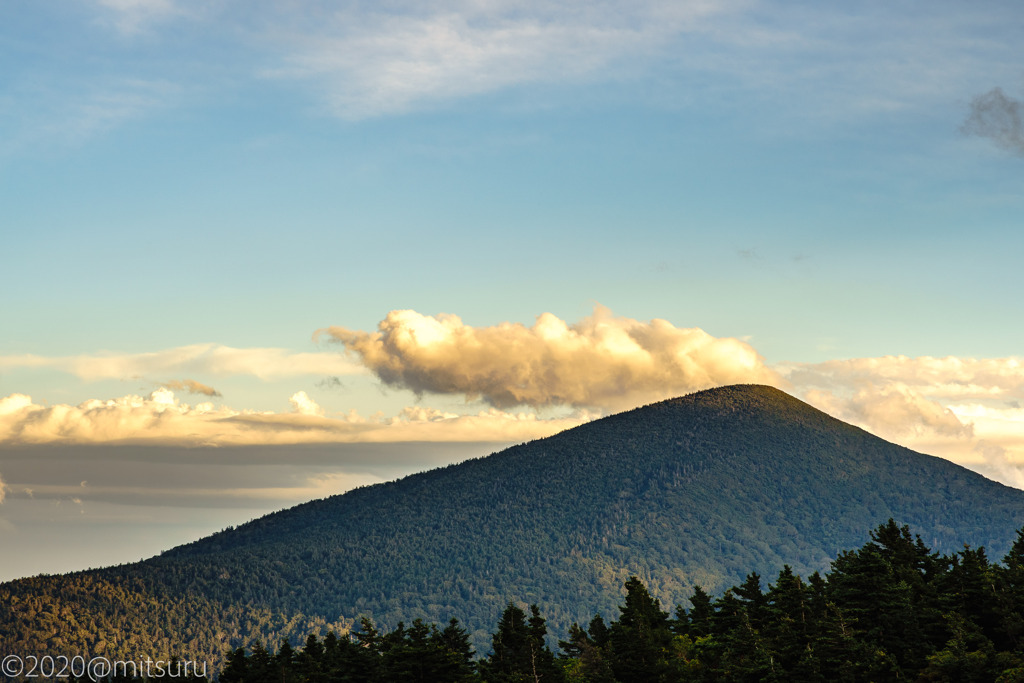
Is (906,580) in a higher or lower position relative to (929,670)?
higher

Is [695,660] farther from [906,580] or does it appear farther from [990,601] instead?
[990,601]

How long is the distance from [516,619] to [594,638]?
2355cm

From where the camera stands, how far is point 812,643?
8981cm

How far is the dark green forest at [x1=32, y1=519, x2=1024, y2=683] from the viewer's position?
3329 inches

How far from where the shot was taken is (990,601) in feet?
308

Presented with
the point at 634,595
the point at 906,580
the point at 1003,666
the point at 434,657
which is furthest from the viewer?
the point at 634,595

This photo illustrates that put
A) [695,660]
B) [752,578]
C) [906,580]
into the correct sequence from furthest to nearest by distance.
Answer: [752,578] < [695,660] < [906,580]

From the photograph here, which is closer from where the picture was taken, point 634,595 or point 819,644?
point 819,644

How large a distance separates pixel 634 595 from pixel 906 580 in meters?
42.2

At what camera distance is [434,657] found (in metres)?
89.2

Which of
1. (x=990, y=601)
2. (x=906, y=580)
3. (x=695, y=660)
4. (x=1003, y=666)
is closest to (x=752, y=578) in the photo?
(x=695, y=660)

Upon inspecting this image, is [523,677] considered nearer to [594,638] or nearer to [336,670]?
[336,670]

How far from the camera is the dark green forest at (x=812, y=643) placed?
84.6 metres

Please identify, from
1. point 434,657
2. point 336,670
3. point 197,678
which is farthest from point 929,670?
point 197,678
